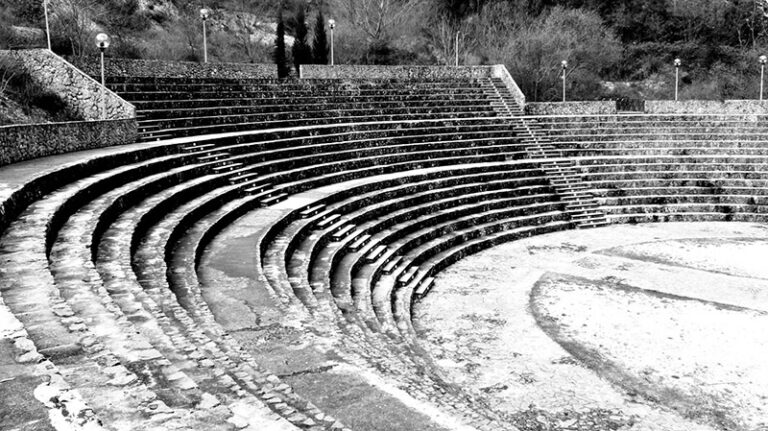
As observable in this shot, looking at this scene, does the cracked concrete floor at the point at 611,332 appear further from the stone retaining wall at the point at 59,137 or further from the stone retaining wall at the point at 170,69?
the stone retaining wall at the point at 170,69

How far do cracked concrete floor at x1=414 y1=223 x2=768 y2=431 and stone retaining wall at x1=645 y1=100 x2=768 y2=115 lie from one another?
958cm

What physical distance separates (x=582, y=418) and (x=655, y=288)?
482 cm

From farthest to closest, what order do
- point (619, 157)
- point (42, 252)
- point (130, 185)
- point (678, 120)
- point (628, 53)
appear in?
1. point (628, 53)
2. point (678, 120)
3. point (619, 157)
4. point (130, 185)
5. point (42, 252)

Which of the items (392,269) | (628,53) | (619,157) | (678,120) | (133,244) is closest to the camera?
(133,244)

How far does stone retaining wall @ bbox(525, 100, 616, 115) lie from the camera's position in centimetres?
2020

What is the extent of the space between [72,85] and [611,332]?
11.0 metres

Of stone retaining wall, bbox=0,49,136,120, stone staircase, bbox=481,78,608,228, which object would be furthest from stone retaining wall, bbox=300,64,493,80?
stone retaining wall, bbox=0,49,136,120

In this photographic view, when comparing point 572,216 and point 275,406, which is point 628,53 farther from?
point 275,406

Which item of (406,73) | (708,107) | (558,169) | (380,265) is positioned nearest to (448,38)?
(406,73)

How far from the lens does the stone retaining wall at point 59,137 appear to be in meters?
8.71

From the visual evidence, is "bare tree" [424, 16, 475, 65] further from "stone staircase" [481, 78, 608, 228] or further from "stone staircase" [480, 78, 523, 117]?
"stone staircase" [481, 78, 608, 228]

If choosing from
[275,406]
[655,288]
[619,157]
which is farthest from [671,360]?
[619,157]

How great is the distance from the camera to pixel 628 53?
33.6 m

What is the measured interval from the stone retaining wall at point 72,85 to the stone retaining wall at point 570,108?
1236 centimetres
